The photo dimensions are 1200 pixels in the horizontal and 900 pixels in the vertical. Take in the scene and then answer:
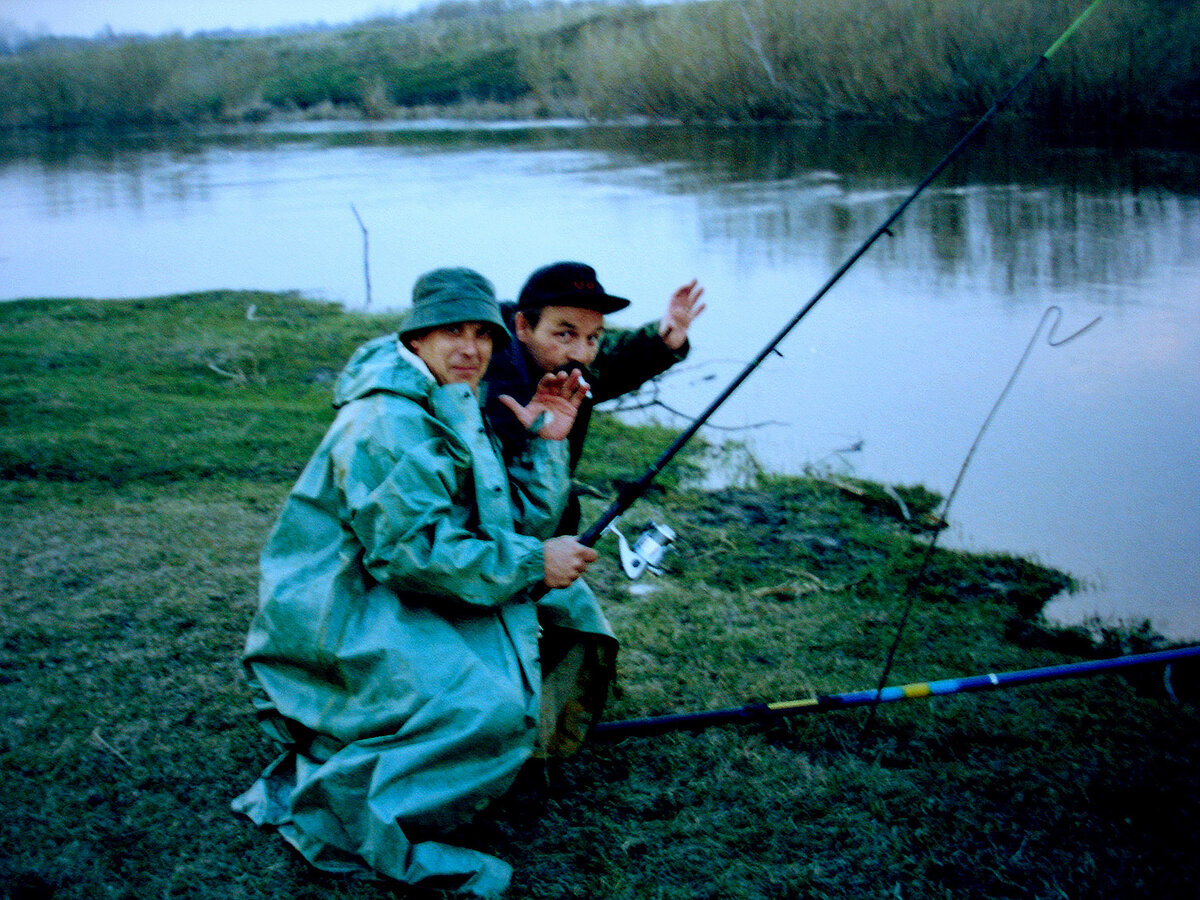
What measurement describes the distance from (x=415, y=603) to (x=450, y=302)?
648mm

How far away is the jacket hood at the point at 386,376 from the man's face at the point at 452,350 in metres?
0.04

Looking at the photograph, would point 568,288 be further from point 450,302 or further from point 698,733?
point 698,733

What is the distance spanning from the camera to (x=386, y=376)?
7.78 feet


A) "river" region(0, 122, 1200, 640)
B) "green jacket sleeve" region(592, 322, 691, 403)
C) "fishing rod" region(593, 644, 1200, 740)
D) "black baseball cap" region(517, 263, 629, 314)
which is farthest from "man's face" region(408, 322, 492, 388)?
"river" region(0, 122, 1200, 640)

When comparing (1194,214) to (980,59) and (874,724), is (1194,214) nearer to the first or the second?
(980,59)

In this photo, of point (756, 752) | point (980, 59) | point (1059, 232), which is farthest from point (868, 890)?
point (980, 59)

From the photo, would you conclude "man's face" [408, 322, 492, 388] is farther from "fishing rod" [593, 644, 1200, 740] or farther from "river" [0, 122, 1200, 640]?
"river" [0, 122, 1200, 640]

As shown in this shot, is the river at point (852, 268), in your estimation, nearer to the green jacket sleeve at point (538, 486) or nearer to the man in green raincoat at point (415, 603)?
the green jacket sleeve at point (538, 486)

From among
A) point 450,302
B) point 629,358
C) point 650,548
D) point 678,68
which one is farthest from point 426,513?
point 678,68

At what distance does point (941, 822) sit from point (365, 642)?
4.51 feet

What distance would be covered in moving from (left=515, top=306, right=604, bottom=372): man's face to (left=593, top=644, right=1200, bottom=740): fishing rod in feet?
3.09

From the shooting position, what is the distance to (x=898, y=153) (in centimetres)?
1530

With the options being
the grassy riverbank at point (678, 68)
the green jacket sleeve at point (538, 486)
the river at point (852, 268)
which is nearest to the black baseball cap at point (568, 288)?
the green jacket sleeve at point (538, 486)

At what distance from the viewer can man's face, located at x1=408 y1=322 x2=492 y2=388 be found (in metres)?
2.46
